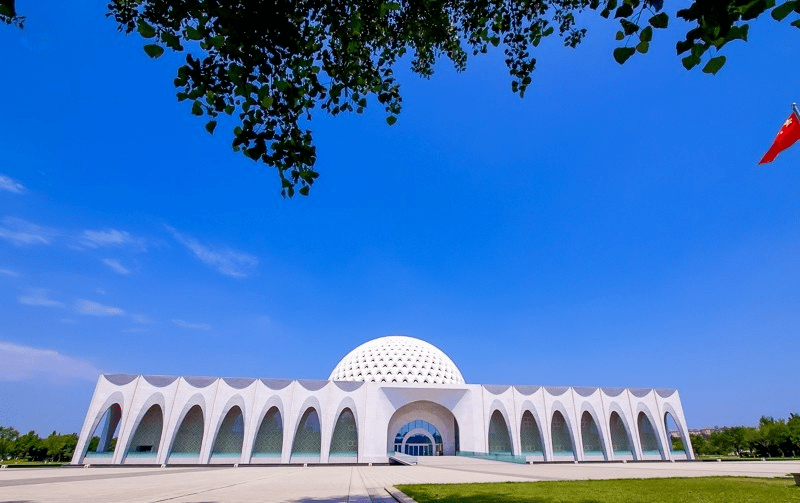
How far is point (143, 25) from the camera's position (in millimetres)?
3551

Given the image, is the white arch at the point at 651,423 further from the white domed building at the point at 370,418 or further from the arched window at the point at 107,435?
the arched window at the point at 107,435

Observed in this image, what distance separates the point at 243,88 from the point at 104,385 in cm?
3360

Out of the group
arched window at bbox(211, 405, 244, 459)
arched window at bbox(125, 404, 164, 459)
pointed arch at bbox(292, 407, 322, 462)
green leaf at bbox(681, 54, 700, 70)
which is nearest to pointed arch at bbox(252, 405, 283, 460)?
pointed arch at bbox(292, 407, 322, 462)

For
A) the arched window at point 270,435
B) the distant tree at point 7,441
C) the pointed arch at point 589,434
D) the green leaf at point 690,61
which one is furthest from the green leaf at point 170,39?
the distant tree at point 7,441

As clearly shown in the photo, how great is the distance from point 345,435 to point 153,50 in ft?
111

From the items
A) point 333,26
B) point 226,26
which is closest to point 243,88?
point 226,26

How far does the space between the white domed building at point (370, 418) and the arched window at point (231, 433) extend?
0.07 m

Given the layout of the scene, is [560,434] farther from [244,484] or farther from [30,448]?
[30,448]

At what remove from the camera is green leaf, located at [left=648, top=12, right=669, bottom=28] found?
3.04 metres

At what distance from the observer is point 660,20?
10.1ft

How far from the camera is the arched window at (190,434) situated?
102 ft

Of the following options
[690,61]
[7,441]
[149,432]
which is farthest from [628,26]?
[7,441]

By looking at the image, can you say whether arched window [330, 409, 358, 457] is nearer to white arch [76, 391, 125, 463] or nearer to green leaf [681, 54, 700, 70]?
white arch [76, 391, 125, 463]

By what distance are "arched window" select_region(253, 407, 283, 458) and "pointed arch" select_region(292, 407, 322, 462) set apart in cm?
130
